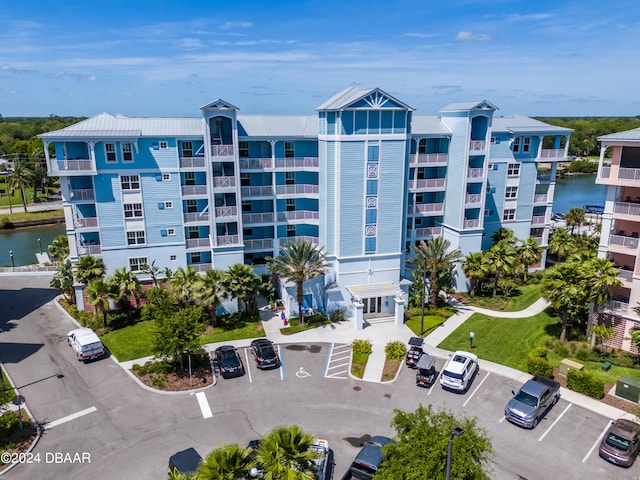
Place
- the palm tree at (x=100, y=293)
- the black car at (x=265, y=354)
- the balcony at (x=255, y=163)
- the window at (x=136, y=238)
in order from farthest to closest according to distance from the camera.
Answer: the balcony at (x=255, y=163) → the window at (x=136, y=238) → the palm tree at (x=100, y=293) → the black car at (x=265, y=354)

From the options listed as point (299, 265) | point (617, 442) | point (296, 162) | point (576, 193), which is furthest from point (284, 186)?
point (576, 193)

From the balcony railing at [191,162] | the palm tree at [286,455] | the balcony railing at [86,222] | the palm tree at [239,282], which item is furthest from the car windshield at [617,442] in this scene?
the balcony railing at [86,222]

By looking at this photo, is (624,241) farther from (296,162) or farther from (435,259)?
(296,162)

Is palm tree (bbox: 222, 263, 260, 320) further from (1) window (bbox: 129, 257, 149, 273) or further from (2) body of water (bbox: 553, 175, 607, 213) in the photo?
(2) body of water (bbox: 553, 175, 607, 213)

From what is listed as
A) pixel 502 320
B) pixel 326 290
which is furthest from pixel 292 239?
pixel 502 320

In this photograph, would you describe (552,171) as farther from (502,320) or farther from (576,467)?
(576,467)

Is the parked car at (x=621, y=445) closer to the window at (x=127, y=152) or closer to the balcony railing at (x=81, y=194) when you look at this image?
the window at (x=127, y=152)
